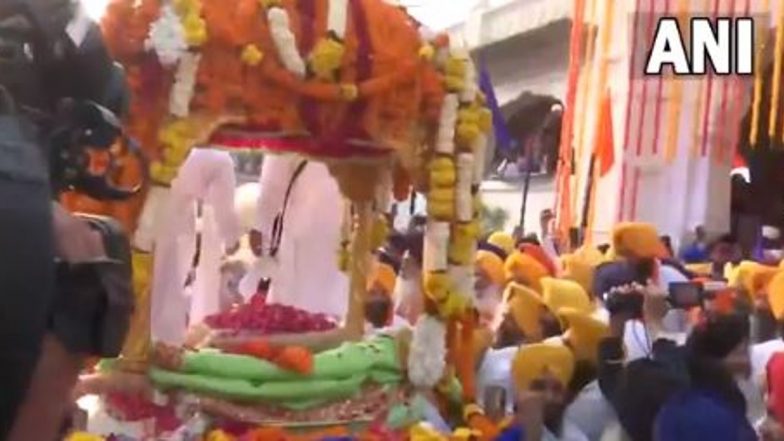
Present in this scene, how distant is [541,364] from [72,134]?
2798 mm

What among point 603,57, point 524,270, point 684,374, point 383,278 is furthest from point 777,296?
point 603,57

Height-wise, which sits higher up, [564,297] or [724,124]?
[724,124]

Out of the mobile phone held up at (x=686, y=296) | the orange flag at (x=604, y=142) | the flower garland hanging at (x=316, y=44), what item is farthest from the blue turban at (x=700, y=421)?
the orange flag at (x=604, y=142)

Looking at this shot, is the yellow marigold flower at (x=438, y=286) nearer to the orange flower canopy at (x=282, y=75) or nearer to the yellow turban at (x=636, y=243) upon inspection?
the orange flower canopy at (x=282, y=75)

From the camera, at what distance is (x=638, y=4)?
1044 centimetres

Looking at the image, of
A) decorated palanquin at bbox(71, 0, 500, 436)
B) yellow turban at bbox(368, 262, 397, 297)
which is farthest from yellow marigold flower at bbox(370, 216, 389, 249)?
decorated palanquin at bbox(71, 0, 500, 436)

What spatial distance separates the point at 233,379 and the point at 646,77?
22.9 ft

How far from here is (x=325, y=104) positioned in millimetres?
→ 4074

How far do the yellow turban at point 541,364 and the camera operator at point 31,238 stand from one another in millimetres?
2685

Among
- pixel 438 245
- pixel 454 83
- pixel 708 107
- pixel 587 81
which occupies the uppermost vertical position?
pixel 587 81

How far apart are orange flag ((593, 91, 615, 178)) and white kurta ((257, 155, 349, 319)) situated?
5.71 meters

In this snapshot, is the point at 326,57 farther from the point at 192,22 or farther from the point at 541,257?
the point at 541,257

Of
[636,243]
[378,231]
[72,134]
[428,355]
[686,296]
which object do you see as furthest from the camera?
[636,243]

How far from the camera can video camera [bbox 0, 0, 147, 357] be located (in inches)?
40.5
